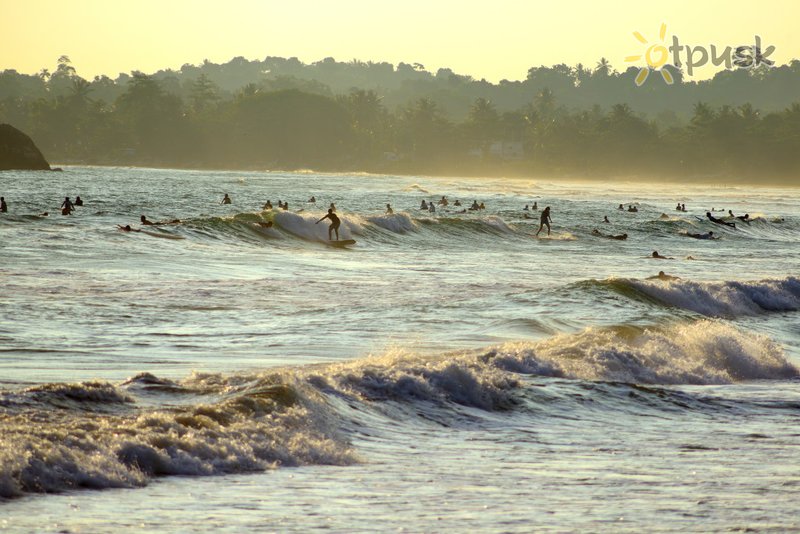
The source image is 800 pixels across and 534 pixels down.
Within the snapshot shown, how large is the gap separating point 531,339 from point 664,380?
2553 mm

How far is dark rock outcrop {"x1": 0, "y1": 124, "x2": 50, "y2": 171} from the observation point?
3967 inches

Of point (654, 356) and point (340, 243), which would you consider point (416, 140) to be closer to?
point (340, 243)

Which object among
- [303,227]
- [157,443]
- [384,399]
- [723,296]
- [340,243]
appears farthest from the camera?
[303,227]

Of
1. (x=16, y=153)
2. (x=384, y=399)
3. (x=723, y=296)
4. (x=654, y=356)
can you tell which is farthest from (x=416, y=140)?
(x=384, y=399)

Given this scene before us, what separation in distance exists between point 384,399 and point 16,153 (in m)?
97.5

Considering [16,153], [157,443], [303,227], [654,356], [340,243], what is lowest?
[340,243]

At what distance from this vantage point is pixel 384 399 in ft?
35.5

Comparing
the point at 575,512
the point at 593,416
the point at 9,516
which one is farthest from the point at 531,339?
the point at 9,516

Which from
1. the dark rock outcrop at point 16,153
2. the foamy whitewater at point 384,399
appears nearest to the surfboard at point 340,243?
the foamy whitewater at point 384,399

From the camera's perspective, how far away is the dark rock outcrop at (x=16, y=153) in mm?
100750

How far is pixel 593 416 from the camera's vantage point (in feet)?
36.4

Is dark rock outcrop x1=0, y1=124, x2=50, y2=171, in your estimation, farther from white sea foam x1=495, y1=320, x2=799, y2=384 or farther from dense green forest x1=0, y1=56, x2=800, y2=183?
white sea foam x1=495, y1=320, x2=799, y2=384

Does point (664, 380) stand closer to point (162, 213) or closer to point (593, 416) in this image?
point (593, 416)

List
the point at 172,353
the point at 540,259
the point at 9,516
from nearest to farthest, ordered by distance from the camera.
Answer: the point at 9,516, the point at 172,353, the point at 540,259
